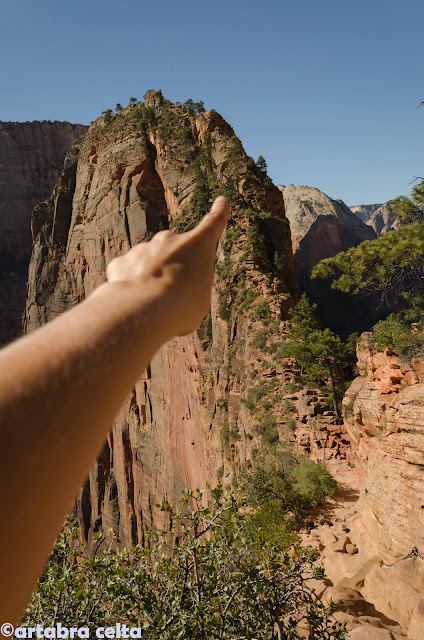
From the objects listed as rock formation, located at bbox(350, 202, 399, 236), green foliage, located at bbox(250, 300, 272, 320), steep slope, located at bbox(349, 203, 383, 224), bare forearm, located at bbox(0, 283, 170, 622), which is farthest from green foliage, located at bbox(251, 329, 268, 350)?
steep slope, located at bbox(349, 203, 383, 224)

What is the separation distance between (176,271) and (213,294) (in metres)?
23.9

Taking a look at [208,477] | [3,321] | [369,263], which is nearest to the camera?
[369,263]

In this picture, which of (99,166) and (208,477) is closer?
(208,477)

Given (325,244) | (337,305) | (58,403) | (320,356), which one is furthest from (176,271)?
(325,244)

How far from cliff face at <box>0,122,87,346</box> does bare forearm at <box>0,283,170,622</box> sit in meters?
68.8

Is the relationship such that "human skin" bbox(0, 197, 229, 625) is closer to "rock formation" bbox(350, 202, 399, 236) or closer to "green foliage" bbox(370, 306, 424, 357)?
"green foliage" bbox(370, 306, 424, 357)

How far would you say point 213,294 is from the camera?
2558 cm

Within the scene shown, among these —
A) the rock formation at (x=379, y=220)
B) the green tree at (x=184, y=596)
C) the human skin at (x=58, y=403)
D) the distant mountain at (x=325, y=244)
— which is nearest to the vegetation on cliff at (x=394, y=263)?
the green tree at (x=184, y=596)

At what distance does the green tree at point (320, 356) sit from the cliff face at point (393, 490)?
7088mm

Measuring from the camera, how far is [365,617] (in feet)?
21.4

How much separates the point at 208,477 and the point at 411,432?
675 inches

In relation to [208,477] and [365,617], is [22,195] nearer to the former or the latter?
[208,477]

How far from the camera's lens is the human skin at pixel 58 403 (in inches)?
36.4

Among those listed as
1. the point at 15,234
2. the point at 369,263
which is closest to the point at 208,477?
the point at 369,263
